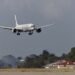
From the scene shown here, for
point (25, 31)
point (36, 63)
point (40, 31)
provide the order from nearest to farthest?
1. point (40, 31)
2. point (25, 31)
3. point (36, 63)

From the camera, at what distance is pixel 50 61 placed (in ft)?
652

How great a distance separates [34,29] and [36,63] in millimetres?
39528

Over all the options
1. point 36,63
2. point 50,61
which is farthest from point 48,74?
point 50,61

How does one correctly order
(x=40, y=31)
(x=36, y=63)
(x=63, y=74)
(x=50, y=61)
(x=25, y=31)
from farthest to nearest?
(x=50, y=61)
(x=36, y=63)
(x=25, y=31)
(x=40, y=31)
(x=63, y=74)

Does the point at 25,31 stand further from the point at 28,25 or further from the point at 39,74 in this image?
the point at 39,74

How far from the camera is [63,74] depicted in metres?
74.6

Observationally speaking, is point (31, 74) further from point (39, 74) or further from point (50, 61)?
point (50, 61)

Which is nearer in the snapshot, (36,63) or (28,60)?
(36,63)

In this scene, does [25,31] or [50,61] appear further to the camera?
[50,61]

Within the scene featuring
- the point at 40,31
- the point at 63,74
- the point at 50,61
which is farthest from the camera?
the point at 50,61

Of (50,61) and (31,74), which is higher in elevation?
(50,61)

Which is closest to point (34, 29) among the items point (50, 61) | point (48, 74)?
point (50, 61)

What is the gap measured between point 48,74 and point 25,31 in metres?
70.9

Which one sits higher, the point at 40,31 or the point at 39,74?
the point at 40,31
